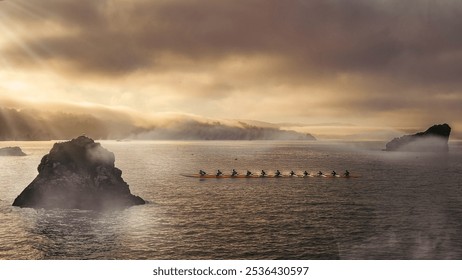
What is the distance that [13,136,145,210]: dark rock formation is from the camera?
36.2 metres

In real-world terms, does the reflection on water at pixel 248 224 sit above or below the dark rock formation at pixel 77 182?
below

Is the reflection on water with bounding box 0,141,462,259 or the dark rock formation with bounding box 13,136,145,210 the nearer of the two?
the reflection on water with bounding box 0,141,462,259

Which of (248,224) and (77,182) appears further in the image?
(77,182)

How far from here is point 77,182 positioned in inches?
1438

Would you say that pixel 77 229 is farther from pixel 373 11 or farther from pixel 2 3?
pixel 373 11

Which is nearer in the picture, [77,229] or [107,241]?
[107,241]

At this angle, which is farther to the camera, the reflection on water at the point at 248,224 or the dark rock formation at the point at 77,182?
the dark rock formation at the point at 77,182

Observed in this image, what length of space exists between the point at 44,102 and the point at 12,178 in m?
25.6

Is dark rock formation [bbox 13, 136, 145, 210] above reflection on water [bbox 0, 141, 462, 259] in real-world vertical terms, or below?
above

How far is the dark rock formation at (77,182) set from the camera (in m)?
36.2

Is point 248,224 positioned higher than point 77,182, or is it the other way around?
point 77,182
